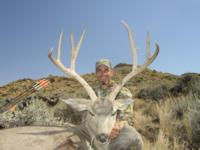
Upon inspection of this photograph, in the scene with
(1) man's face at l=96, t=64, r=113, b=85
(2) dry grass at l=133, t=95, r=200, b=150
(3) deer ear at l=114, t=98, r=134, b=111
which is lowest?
(2) dry grass at l=133, t=95, r=200, b=150

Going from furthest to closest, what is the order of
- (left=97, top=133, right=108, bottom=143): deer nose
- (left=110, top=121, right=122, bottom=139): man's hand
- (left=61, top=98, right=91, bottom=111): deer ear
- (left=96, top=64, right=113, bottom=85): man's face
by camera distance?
(left=96, top=64, right=113, bottom=85): man's face < (left=110, top=121, right=122, bottom=139): man's hand < (left=61, top=98, right=91, bottom=111): deer ear < (left=97, top=133, right=108, bottom=143): deer nose

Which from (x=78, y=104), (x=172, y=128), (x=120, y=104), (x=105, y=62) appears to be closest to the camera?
(x=78, y=104)

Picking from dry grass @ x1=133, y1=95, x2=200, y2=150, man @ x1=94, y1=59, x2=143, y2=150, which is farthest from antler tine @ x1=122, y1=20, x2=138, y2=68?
dry grass @ x1=133, y1=95, x2=200, y2=150

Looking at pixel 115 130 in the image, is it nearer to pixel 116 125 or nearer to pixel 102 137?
pixel 116 125

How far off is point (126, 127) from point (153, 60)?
3.58ft

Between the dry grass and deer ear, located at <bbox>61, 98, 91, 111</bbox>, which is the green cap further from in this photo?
the dry grass

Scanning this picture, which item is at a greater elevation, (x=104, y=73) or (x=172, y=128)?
(x=104, y=73)

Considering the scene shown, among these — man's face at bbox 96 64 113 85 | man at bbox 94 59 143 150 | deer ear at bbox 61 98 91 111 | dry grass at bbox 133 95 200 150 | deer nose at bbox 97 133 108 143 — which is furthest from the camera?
dry grass at bbox 133 95 200 150

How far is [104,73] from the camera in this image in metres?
6.61

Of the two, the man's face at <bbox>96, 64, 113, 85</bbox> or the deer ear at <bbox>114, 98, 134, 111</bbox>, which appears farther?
the man's face at <bbox>96, 64, 113, 85</bbox>

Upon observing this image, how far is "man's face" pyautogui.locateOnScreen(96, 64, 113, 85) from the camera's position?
6562 mm

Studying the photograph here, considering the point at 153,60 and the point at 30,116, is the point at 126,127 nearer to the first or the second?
the point at 153,60

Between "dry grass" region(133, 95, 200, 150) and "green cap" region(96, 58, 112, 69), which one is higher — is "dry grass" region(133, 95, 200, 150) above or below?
below

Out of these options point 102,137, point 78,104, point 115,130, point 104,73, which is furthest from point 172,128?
point 102,137
